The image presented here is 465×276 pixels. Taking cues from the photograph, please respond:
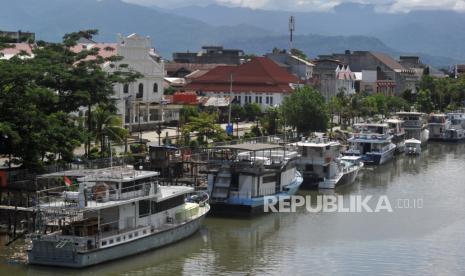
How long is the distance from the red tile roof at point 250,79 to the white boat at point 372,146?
3526 centimetres

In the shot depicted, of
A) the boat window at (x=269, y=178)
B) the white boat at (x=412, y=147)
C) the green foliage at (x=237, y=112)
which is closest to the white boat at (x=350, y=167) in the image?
the boat window at (x=269, y=178)

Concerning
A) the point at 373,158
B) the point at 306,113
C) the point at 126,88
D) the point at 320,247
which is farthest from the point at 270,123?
the point at 320,247

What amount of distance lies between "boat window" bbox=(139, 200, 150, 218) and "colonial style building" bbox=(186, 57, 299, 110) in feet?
251

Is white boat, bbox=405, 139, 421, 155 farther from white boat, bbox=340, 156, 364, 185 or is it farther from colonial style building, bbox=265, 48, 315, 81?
colonial style building, bbox=265, 48, 315, 81

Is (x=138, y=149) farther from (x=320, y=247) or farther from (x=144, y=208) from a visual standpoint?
(x=320, y=247)

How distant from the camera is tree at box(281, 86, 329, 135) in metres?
88.5

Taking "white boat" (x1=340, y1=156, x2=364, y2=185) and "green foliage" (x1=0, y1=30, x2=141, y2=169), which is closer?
"green foliage" (x1=0, y1=30, x2=141, y2=169)

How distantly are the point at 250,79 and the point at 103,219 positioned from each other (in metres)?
86.5

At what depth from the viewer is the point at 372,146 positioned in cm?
8369

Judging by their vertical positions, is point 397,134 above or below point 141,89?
below

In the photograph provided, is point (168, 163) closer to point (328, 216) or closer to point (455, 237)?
point (328, 216)

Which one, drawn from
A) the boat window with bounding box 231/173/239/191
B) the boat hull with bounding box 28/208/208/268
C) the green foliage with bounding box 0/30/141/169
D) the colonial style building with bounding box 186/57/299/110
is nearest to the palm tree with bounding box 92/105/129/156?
the green foliage with bounding box 0/30/141/169

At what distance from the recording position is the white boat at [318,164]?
64.7 metres

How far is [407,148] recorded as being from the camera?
311ft
